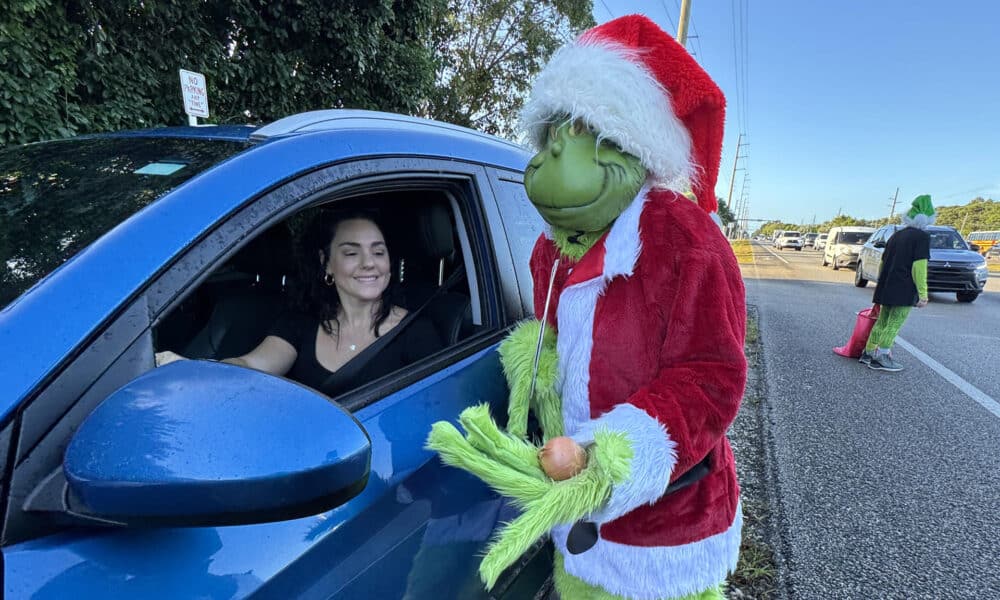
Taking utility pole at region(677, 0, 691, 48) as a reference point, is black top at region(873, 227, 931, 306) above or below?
below

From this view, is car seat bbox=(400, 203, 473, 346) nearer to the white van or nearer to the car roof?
the car roof

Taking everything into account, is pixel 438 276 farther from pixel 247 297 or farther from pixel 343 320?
pixel 247 297

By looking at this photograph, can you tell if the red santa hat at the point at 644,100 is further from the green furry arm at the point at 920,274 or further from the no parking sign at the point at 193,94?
the green furry arm at the point at 920,274

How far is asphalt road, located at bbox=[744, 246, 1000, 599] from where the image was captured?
2533 millimetres

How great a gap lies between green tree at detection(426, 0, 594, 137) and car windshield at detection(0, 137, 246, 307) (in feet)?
38.9

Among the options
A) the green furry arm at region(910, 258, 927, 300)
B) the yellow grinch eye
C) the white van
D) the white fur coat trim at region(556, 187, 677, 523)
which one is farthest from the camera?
the white van

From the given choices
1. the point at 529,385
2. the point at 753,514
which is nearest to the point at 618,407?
the point at 529,385

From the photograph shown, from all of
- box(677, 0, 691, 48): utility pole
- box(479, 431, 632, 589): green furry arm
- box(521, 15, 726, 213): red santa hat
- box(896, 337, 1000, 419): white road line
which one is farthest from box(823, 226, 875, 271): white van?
box(479, 431, 632, 589): green furry arm

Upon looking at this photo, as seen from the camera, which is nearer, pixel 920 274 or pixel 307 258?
pixel 307 258

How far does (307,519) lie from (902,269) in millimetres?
6971

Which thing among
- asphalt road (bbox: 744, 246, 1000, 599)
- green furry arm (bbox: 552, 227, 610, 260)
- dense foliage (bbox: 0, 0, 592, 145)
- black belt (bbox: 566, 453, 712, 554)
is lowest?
asphalt road (bbox: 744, 246, 1000, 599)

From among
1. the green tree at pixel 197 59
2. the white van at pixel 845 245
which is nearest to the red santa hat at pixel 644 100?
the green tree at pixel 197 59

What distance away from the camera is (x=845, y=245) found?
2012cm

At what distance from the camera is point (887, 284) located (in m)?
5.91
